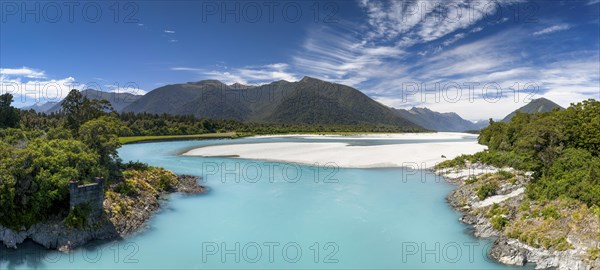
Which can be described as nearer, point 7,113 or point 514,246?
point 514,246

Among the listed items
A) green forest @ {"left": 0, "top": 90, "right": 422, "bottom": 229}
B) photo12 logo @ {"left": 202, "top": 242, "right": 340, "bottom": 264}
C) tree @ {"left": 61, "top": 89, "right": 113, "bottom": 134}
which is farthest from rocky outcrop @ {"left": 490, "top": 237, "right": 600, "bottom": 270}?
tree @ {"left": 61, "top": 89, "right": 113, "bottom": 134}

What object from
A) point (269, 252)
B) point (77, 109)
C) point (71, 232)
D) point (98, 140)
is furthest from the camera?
point (77, 109)

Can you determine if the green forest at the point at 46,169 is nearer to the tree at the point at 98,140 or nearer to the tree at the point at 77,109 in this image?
the tree at the point at 98,140

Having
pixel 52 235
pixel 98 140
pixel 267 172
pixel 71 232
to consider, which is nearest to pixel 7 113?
pixel 98 140

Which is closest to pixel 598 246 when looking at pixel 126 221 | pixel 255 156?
pixel 126 221

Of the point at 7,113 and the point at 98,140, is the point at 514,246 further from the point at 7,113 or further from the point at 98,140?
the point at 7,113

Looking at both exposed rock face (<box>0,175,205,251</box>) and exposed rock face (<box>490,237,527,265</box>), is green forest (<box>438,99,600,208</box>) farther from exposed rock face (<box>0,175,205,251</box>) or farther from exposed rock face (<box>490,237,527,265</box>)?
exposed rock face (<box>0,175,205,251</box>)

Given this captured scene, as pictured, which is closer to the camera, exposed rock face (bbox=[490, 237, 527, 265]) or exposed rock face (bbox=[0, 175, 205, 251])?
exposed rock face (bbox=[490, 237, 527, 265])

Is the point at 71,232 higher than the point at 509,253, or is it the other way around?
the point at 71,232

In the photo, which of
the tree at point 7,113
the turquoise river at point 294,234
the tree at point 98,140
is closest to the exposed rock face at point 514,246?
the turquoise river at point 294,234

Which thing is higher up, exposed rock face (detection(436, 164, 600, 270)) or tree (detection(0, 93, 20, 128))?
tree (detection(0, 93, 20, 128))
